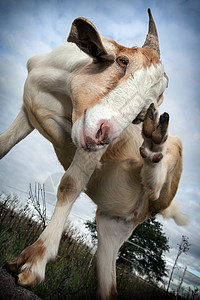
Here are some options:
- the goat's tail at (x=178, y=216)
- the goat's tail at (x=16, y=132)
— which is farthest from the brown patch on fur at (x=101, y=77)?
the goat's tail at (x=178, y=216)

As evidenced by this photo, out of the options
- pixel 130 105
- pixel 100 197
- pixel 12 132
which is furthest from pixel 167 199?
pixel 12 132

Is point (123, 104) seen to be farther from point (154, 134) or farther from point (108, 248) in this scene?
point (108, 248)

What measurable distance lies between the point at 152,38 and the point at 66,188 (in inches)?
→ 81.7

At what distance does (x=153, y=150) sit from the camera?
8.34ft

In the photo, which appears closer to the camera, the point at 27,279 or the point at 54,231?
the point at 27,279

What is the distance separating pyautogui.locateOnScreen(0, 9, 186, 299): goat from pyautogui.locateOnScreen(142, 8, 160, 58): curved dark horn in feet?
0.04

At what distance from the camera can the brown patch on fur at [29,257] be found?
1.91 metres

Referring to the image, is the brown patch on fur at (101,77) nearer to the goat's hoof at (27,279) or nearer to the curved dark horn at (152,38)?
the curved dark horn at (152,38)

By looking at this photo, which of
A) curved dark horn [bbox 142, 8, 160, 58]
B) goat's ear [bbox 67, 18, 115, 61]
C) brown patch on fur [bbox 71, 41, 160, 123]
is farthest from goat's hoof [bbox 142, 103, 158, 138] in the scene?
curved dark horn [bbox 142, 8, 160, 58]

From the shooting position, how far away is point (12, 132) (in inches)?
125

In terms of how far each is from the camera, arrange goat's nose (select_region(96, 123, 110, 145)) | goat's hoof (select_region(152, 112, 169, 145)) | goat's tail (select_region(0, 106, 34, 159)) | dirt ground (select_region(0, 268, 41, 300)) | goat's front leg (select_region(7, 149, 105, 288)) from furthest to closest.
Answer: goat's tail (select_region(0, 106, 34, 159))
goat's hoof (select_region(152, 112, 169, 145))
goat's front leg (select_region(7, 149, 105, 288))
goat's nose (select_region(96, 123, 110, 145))
dirt ground (select_region(0, 268, 41, 300))

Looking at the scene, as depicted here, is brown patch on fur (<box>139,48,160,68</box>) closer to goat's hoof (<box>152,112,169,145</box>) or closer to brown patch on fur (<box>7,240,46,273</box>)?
goat's hoof (<box>152,112,169,145</box>)

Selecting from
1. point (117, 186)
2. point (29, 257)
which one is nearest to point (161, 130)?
point (117, 186)

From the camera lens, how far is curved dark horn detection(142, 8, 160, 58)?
277cm
